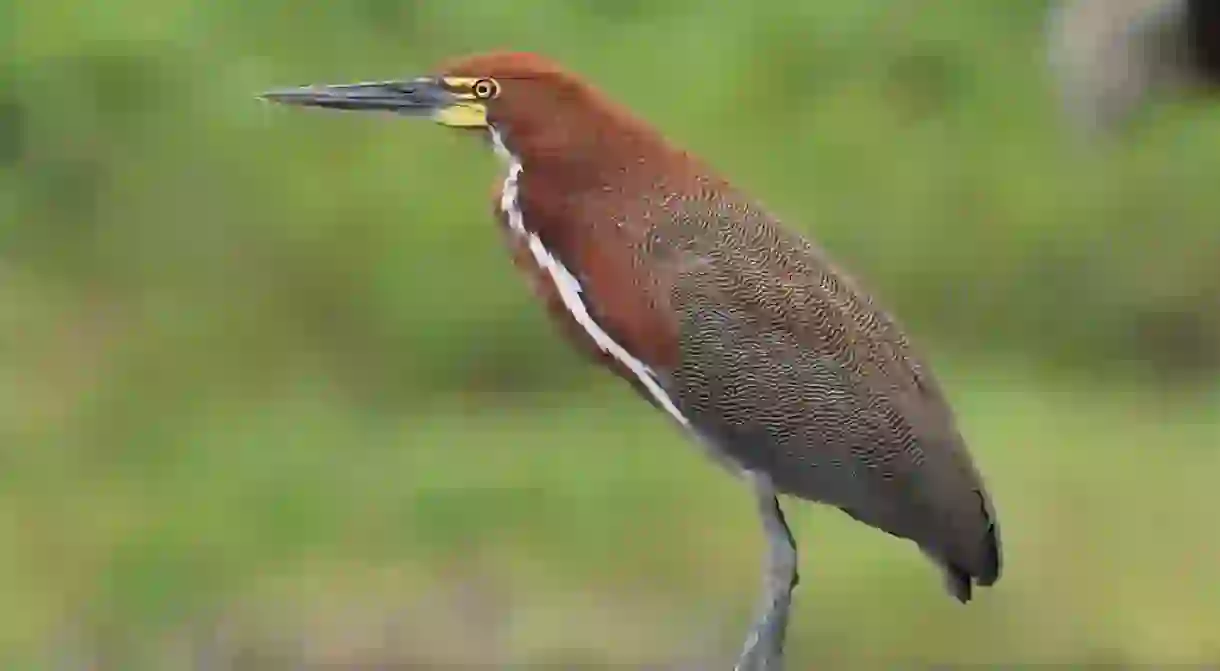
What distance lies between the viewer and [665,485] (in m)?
2.16

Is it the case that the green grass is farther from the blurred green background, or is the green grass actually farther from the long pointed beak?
the long pointed beak

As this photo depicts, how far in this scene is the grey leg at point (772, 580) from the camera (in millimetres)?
1201

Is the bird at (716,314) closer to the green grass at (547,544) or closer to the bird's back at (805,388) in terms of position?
the bird's back at (805,388)

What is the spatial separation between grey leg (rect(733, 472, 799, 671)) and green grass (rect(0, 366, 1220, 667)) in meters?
0.72

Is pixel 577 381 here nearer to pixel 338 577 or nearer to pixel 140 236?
pixel 338 577

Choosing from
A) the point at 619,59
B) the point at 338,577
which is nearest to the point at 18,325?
the point at 338,577

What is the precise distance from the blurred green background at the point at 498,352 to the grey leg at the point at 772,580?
702 millimetres

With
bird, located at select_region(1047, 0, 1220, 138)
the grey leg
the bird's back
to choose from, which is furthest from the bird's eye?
bird, located at select_region(1047, 0, 1220, 138)

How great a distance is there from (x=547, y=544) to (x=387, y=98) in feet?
3.45

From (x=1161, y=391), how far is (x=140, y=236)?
1.25 metres

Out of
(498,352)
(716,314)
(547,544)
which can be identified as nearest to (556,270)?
(716,314)

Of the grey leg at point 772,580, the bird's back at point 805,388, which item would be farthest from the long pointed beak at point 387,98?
the grey leg at point 772,580

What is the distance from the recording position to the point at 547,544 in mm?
2098

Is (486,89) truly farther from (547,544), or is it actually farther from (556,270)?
(547,544)
